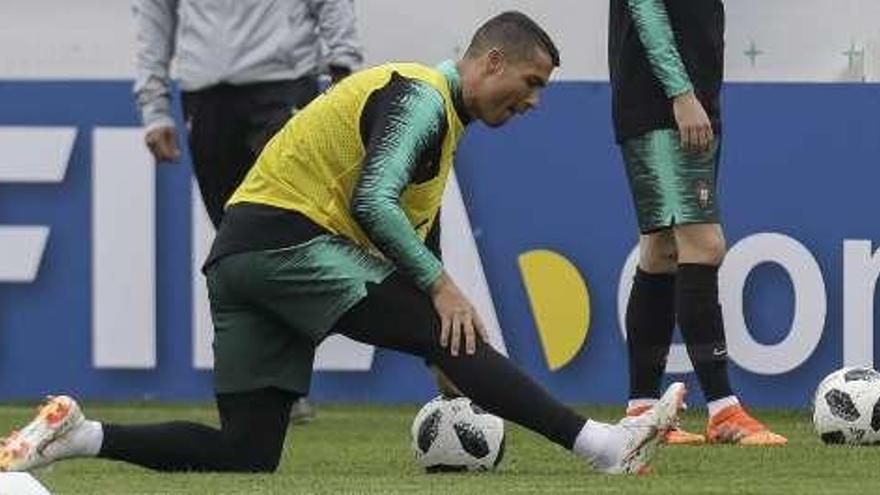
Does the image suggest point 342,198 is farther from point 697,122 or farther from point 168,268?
point 168,268

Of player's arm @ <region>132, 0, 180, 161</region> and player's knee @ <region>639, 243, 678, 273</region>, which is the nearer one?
player's knee @ <region>639, 243, 678, 273</region>

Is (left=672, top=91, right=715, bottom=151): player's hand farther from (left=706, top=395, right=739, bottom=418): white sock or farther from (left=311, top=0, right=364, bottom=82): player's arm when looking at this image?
(left=311, top=0, right=364, bottom=82): player's arm

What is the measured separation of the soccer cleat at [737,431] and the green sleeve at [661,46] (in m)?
0.91

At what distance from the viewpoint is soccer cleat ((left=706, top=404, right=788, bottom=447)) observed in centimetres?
843

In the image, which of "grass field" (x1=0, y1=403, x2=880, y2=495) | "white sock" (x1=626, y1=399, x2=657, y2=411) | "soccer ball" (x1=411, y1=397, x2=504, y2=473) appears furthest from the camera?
"white sock" (x1=626, y1=399, x2=657, y2=411)

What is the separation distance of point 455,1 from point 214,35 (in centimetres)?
160

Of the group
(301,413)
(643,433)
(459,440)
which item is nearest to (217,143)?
(301,413)

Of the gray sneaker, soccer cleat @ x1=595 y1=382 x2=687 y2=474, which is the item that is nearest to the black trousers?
the gray sneaker

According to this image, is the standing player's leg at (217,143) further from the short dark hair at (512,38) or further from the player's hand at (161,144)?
the short dark hair at (512,38)

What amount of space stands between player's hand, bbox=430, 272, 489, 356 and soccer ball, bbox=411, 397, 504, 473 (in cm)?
64

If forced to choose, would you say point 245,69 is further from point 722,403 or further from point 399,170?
point 399,170

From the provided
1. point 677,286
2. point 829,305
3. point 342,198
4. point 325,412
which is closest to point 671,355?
point 829,305

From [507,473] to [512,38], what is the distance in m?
1.15

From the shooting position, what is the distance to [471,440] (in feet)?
25.3
